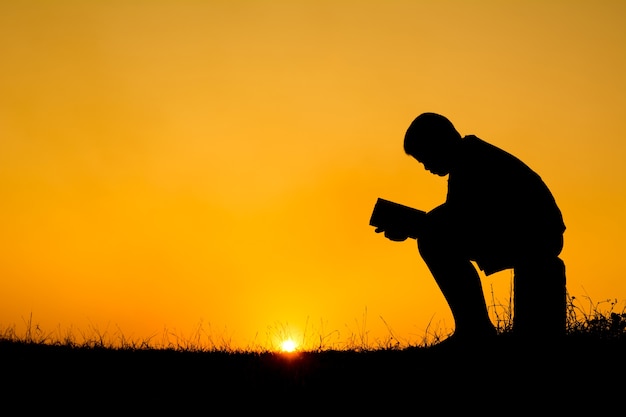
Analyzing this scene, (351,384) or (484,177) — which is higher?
(484,177)

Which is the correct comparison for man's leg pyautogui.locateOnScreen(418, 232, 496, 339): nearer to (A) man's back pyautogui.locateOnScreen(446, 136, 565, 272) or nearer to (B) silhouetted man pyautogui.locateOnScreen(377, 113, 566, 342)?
(B) silhouetted man pyautogui.locateOnScreen(377, 113, 566, 342)

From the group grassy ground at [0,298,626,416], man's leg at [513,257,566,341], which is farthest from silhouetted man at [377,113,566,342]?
grassy ground at [0,298,626,416]

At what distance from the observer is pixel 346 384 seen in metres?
3.64

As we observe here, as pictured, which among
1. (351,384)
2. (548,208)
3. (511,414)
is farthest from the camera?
(548,208)

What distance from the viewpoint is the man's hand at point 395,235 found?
4782 millimetres

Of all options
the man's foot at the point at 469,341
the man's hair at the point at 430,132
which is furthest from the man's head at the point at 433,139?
the man's foot at the point at 469,341

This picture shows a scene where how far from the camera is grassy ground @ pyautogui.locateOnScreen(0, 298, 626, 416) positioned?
3225mm

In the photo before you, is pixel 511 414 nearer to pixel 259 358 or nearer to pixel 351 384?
pixel 351 384

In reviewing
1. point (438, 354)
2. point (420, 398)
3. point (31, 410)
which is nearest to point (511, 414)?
point (420, 398)

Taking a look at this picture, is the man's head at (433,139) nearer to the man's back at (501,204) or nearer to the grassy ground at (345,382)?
the man's back at (501,204)

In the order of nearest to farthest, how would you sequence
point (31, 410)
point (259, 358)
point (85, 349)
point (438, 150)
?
1. point (31, 410)
2. point (438, 150)
3. point (259, 358)
4. point (85, 349)

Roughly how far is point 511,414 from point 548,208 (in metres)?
1.90

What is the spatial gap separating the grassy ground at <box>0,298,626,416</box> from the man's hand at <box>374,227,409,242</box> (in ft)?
3.00

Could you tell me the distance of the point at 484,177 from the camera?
450 centimetres
